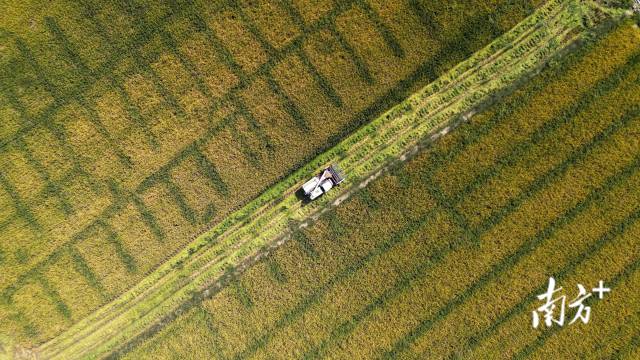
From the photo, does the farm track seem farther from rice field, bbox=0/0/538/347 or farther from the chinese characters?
the chinese characters

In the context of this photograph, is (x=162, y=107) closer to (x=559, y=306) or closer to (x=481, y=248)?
(x=481, y=248)

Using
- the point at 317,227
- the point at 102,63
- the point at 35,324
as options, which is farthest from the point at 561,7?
the point at 35,324

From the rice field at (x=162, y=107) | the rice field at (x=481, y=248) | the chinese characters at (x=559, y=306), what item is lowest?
the chinese characters at (x=559, y=306)

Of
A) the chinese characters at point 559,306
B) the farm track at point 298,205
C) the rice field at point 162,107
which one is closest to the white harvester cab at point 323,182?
the farm track at point 298,205

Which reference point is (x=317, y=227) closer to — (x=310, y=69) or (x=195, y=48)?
(x=310, y=69)

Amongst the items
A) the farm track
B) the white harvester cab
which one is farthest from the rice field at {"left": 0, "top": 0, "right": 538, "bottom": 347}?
the white harvester cab

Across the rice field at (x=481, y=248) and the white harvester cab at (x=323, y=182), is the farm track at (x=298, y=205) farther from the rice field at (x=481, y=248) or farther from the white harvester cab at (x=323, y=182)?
the rice field at (x=481, y=248)

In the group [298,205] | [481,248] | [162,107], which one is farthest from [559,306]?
[162,107]
